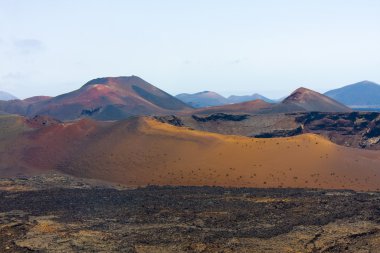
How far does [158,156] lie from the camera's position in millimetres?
43938

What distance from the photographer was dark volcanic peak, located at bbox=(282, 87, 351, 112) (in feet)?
342

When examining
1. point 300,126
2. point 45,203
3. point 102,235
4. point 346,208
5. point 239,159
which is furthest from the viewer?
point 300,126

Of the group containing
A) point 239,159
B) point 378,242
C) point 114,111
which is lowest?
point 378,242

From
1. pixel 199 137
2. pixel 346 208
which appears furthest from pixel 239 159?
pixel 346 208

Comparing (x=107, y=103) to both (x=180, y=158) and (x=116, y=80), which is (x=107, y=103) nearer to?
(x=116, y=80)

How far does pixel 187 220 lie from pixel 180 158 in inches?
684

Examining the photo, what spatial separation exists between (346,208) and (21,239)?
18183mm

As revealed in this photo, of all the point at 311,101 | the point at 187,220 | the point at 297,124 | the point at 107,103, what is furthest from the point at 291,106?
the point at 187,220

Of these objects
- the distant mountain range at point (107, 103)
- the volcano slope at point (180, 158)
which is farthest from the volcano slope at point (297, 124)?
the distant mountain range at point (107, 103)

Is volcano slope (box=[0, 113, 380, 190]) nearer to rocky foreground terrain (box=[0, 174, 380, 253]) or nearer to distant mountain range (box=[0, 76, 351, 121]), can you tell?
rocky foreground terrain (box=[0, 174, 380, 253])

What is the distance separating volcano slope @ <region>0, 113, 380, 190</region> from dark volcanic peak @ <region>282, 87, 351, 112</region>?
58.3 meters

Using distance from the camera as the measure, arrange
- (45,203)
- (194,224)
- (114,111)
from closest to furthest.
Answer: (194,224)
(45,203)
(114,111)

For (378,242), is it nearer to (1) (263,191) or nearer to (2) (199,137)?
(1) (263,191)

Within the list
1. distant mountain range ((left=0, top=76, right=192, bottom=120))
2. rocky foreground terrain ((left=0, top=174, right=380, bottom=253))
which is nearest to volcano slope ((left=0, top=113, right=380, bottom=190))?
rocky foreground terrain ((left=0, top=174, right=380, bottom=253))
